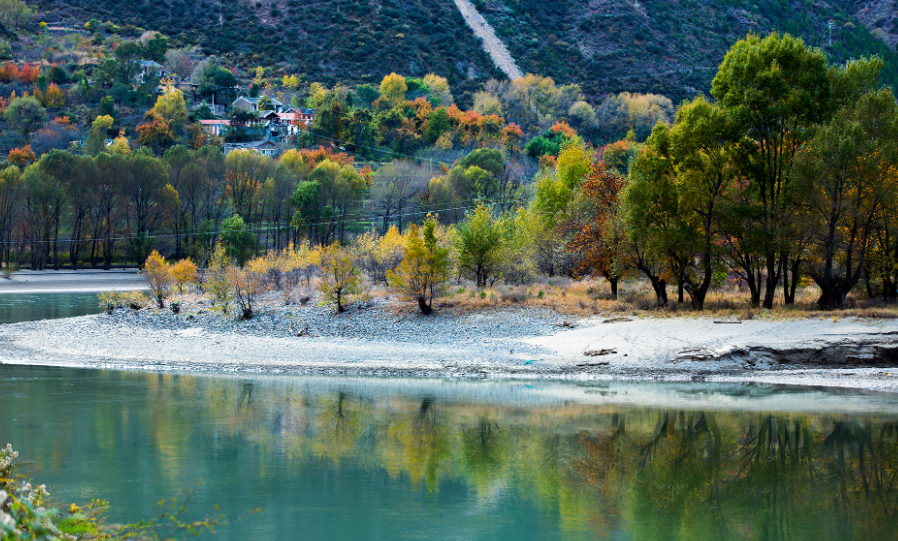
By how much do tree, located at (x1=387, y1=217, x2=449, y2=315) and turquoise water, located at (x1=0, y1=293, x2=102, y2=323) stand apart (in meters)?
18.3

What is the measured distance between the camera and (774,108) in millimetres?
25484

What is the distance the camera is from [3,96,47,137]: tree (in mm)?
84750

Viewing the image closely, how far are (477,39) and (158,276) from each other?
107 m

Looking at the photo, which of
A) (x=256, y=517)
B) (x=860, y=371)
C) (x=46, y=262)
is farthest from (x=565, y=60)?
(x=256, y=517)

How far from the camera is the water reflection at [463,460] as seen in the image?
492 inches

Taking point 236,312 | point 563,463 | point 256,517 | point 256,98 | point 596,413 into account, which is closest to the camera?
point 256,517

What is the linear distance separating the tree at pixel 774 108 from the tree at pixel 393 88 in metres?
81.6

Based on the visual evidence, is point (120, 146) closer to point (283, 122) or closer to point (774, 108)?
point (283, 122)

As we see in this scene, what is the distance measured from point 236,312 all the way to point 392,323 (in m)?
7.09

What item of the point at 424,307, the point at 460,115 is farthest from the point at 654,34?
the point at 424,307

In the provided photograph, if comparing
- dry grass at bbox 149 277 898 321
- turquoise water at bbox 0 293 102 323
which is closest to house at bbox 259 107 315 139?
turquoise water at bbox 0 293 102 323

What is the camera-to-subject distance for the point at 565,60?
424 feet

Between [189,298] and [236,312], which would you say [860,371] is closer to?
[236,312]

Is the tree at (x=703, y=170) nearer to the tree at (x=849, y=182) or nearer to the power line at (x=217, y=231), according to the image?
the tree at (x=849, y=182)
